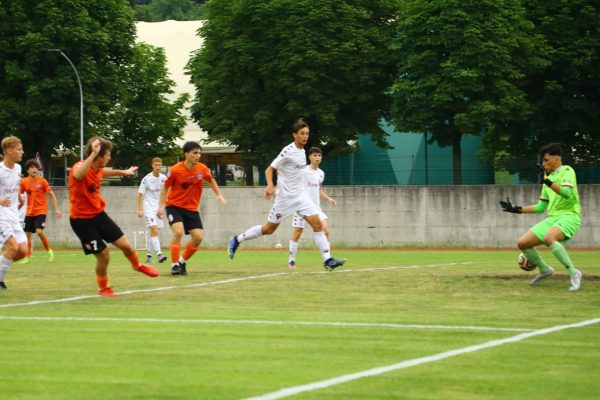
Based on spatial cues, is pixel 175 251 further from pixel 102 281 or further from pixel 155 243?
pixel 155 243

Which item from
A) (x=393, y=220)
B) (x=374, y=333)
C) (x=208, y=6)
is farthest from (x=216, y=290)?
(x=208, y=6)

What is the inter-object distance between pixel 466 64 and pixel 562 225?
31188mm

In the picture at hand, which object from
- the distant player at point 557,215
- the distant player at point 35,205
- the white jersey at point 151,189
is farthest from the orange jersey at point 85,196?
the distant player at point 35,205

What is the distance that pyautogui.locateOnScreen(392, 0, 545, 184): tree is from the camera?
45281mm

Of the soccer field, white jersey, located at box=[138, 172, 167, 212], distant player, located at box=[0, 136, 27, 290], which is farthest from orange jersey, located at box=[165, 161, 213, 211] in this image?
white jersey, located at box=[138, 172, 167, 212]

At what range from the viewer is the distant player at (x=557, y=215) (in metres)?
15.2

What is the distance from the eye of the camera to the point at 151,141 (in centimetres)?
6919

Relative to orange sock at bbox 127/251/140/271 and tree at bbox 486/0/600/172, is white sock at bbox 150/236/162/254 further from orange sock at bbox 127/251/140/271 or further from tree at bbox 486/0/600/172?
tree at bbox 486/0/600/172

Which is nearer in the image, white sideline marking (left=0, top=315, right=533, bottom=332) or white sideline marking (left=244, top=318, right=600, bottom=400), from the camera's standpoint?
white sideline marking (left=244, top=318, right=600, bottom=400)

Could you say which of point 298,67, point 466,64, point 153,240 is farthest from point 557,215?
point 298,67

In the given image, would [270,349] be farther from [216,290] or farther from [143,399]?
[216,290]

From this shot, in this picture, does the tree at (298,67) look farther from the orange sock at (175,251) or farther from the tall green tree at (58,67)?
the orange sock at (175,251)

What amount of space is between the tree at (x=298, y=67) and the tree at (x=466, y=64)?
4593 millimetres

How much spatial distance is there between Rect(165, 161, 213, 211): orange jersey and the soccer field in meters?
2.38
